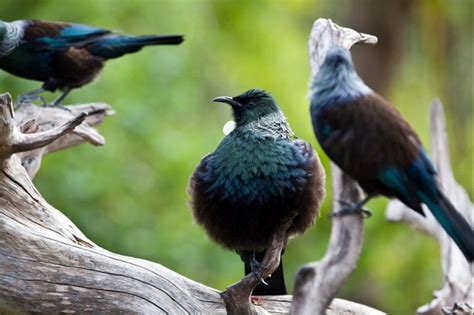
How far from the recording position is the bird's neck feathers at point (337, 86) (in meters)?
3.91

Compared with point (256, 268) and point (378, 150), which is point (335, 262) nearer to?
point (378, 150)

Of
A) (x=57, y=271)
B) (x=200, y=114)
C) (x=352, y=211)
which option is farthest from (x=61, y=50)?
(x=200, y=114)

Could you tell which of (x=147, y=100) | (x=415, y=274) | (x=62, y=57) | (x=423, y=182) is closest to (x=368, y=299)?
(x=415, y=274)

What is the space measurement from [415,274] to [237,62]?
126 inches

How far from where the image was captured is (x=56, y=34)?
22.4 ft

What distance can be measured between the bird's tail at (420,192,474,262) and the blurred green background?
3001 millimetres

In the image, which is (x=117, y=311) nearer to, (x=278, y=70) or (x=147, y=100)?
(x=147, y=100)

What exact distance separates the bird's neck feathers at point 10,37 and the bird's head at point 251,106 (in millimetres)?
2141

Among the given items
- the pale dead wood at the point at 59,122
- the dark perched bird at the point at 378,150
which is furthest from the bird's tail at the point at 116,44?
the dark perched bird at the point at 378,150

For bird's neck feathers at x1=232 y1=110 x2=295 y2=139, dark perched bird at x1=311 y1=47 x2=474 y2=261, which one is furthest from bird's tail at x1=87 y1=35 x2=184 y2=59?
dark perched bird at x1=311 y1=47 x2=474 y2=261

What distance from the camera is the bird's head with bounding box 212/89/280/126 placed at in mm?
4801

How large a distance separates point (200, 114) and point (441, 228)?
4.99 metres

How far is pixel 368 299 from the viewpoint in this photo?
1087 cm

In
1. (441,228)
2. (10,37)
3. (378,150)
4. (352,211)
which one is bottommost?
(352,211)
